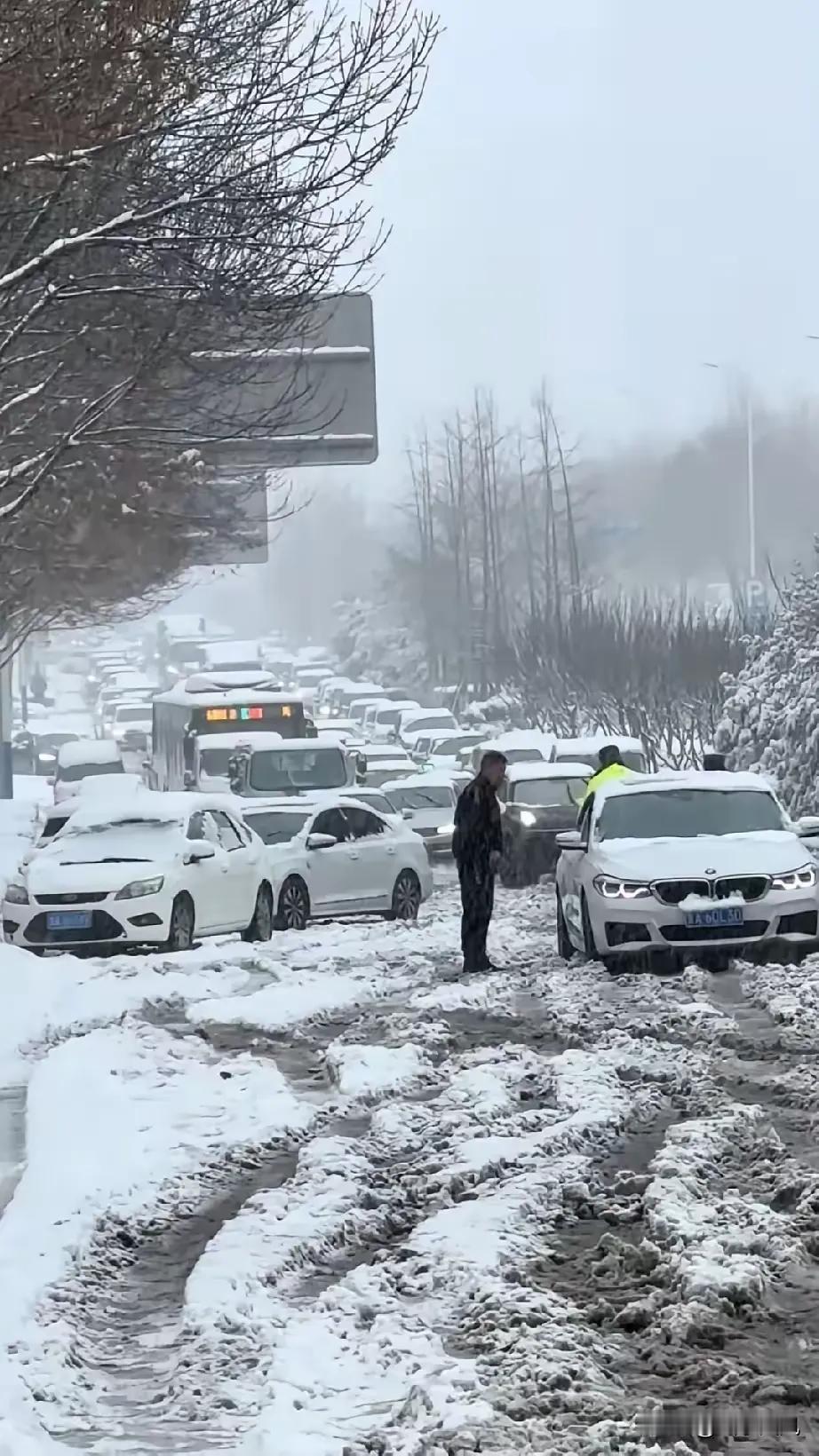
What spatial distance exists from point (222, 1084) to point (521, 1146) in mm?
2949

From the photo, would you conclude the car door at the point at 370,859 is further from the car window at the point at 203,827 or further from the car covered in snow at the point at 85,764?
the car covered in snow at the point at 85,764

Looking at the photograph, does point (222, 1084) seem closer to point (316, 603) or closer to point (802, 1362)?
point (802, 1362)

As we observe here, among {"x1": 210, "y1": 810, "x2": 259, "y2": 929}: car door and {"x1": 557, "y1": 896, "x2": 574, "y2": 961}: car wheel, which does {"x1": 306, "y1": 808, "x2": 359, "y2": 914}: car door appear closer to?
{"x1": 210, "y1": 810, "x2": 259, "y2": 929}: car door

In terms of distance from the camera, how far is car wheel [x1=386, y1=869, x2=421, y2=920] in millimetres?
24688

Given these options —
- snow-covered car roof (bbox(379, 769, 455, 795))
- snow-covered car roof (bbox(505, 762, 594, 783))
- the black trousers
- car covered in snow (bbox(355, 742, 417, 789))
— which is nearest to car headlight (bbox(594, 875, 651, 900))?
the black trousers

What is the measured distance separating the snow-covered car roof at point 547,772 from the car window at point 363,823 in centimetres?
749

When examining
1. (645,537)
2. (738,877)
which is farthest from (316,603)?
(738,877)

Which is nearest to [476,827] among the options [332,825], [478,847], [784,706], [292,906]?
[478,847]

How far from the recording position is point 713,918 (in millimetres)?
16750

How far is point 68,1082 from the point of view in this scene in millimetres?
12250

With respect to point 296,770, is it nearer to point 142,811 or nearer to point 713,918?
point 142,811

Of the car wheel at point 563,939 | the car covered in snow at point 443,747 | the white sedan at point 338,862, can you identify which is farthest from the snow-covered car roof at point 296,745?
the car covered in snow at point 443,747

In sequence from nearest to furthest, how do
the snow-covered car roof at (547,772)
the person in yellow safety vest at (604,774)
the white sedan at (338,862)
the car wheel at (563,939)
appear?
the car wheel at (563,939), the person in yellow safety vest at (604,774), the white sedan at (338,862), the snow-covered car roof at (547,772)

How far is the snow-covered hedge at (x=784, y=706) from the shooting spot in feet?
113
